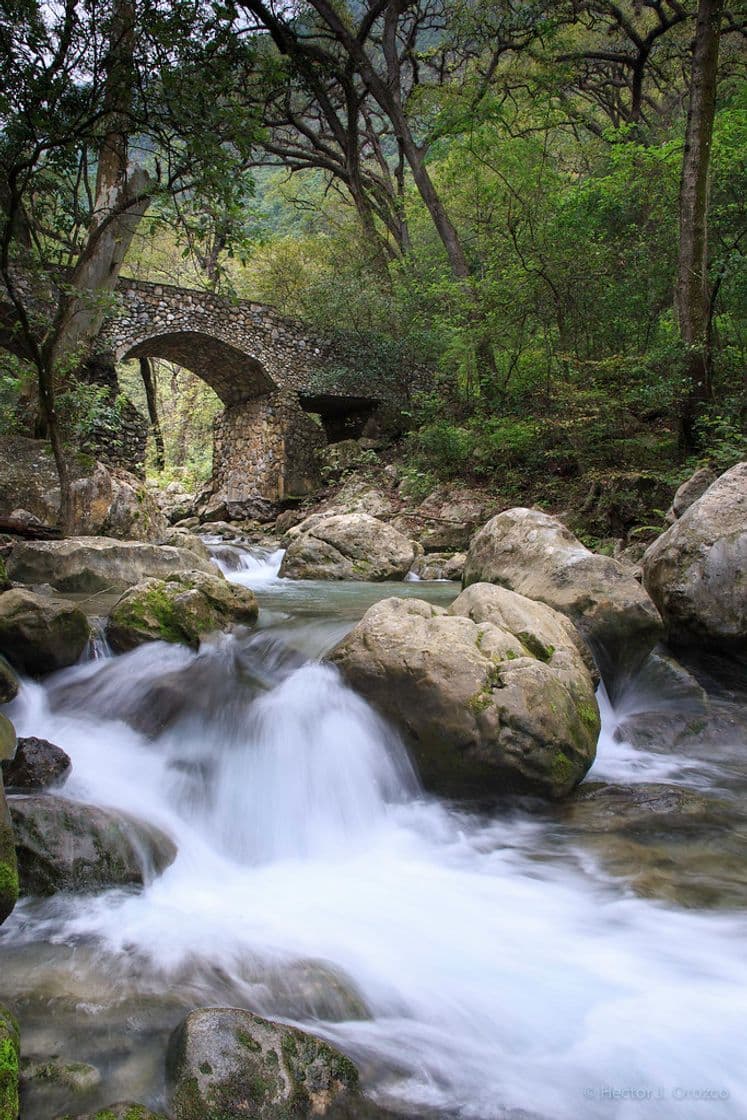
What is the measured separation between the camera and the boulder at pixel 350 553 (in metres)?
9.55

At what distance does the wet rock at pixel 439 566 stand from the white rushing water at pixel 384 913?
18.2ft

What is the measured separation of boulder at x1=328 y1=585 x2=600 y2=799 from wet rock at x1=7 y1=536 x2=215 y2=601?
3214mm

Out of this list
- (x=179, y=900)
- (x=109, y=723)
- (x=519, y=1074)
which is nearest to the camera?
(x=519, y=1074)

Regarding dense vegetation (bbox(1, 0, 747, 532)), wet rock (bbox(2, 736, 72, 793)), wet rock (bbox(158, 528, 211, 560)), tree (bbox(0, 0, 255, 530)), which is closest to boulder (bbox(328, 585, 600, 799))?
wet rock (bbox(2, 736, 72, 793))

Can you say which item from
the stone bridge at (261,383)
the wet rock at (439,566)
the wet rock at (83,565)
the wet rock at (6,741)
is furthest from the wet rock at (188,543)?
the wet rock at (6,741)

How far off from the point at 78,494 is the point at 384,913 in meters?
8.14

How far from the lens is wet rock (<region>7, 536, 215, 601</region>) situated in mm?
6602

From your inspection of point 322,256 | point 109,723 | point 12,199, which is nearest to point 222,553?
point 12,199

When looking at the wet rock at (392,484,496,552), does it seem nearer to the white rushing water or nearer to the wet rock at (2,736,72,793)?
the white rushing water

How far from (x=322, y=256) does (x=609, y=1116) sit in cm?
2000

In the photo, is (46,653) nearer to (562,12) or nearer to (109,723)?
(109,723)

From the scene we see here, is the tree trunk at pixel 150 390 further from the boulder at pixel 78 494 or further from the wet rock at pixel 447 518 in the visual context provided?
the wet rock at pixel 447 518

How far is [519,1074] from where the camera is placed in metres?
2.05

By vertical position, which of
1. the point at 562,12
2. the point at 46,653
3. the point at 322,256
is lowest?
the point at 46,653
